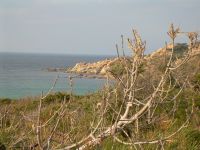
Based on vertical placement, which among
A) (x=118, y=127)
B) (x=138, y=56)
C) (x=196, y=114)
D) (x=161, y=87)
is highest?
(x=138, y=56)

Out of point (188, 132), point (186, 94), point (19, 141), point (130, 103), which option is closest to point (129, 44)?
point (130, 103)

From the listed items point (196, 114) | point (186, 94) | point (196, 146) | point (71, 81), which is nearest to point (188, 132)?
point (196, 146)

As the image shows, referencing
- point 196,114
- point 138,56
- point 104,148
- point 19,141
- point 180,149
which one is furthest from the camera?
point 196,114

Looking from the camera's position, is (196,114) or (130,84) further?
(196,114)

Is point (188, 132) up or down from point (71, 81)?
down

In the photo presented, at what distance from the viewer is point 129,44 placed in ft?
12.9

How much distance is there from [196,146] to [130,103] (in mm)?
3820

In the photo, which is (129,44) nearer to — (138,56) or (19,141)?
(138,56)

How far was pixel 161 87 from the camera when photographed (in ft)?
13.1

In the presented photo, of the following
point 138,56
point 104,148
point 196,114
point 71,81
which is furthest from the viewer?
point 196,114

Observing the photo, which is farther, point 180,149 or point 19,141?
point 180,149

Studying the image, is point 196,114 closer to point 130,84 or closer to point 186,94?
point 186,94

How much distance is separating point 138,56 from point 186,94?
1154cm

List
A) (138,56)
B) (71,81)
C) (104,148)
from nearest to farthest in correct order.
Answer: (71,81), (138,56), (104,148)
